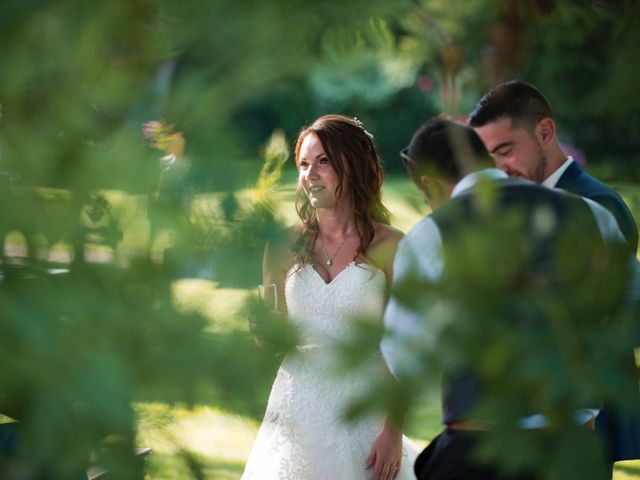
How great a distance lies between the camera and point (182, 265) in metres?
0.76

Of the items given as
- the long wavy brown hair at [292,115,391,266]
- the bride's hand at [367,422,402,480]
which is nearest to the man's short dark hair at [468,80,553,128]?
the long wavy brown hair at [292,115,391,266]

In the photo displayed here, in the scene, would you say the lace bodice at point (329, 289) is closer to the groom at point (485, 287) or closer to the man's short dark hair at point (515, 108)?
the man's short dark hair at point (515, 108)

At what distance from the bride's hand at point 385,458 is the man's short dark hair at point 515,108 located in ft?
4.71

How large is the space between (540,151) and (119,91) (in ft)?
11.2

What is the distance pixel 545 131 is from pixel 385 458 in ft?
5.24

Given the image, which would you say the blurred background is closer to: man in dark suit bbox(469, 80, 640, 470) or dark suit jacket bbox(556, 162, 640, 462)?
dark suit jacket bbox(556, 162, 640, 462)

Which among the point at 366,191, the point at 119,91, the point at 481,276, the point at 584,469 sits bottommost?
the point at 366,191

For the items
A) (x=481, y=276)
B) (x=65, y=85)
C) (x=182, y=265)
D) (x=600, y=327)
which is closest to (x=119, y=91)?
(x=65, y=85)

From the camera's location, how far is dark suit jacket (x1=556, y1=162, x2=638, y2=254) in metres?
3.20

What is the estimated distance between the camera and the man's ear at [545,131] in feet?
12.9

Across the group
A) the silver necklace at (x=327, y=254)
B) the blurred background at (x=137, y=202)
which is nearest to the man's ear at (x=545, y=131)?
the silver necklace at (x=327, y=254)

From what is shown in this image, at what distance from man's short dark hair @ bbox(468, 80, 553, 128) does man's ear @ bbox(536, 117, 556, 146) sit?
0.02 m

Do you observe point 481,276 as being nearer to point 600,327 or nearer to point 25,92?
point 600,327

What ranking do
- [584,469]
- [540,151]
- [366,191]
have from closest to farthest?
[584,469]
[540,151]
[366,191]
